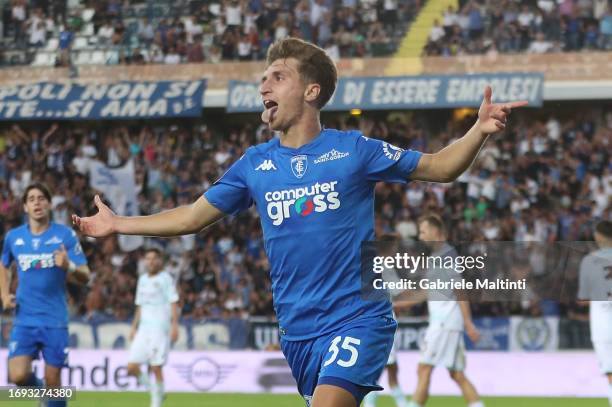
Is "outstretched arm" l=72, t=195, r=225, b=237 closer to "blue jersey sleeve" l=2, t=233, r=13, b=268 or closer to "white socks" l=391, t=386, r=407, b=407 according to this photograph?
"blue jersey sleeve" l=2, t=233, r=13, b=268

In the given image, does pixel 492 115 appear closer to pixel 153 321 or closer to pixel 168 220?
pixel 168 220

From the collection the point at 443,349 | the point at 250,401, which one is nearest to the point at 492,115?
the point at 443,349

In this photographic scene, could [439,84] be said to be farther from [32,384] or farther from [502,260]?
[502,260]

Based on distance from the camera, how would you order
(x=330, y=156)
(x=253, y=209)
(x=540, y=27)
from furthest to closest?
(x=540, y=27), (x=253, y=209), (x=330, y=156)

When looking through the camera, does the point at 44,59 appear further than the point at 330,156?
Yes

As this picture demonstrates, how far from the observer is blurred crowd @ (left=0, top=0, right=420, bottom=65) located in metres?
28.2

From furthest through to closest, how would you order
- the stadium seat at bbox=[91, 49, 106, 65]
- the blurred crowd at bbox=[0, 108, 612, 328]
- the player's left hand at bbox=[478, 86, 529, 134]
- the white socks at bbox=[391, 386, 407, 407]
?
the stadium seat at bbox=[91, 49, 106, 65] < the blurred crowd at bbox=[0, 108, 612, 328] < the white socks at bbox=[391, 386, 407, 407] < the player's left hand at bbox=[478, 86, 529, 134]

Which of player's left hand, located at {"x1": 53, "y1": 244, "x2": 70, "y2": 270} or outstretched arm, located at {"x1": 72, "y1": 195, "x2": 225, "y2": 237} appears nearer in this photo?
outstretched arm, located at {"x1": 72, "y1": 195, "x2": 225, "y2": 237}

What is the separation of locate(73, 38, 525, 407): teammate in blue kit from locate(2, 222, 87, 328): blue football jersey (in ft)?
18.1

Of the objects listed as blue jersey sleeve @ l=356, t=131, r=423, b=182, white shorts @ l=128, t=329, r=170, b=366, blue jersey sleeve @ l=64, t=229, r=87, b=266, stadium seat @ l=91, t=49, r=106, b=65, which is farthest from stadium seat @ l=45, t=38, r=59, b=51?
blue jersey sleeve @ l=356, t=131, r=423, b=182

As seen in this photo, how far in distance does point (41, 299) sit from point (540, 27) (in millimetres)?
17646

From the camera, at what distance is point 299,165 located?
20.0ft

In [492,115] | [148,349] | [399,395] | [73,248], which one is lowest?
[399,395]

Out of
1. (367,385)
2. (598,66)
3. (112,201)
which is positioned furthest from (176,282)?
(367,385)
